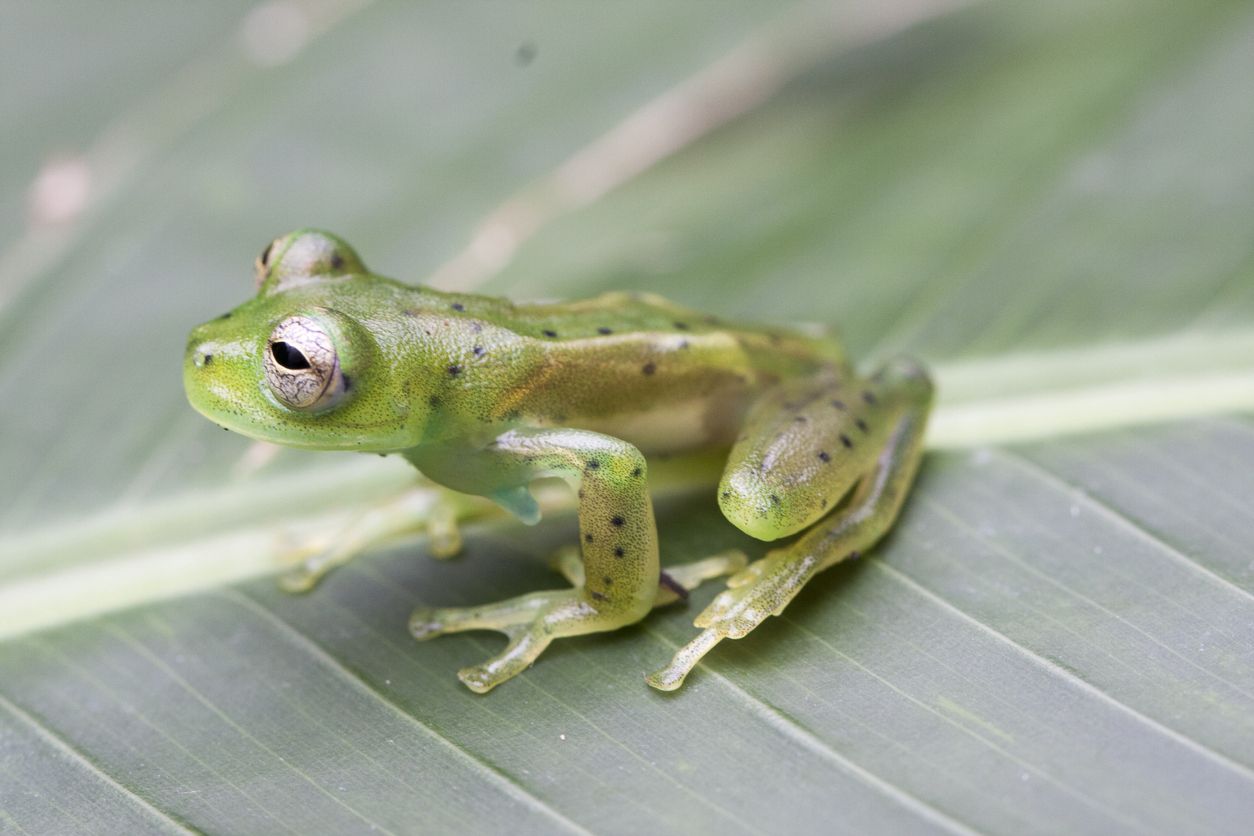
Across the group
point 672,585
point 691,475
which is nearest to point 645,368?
point 691,475

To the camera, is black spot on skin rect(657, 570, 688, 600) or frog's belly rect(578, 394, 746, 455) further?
frog's belly rect(578, 394, 746, 455)

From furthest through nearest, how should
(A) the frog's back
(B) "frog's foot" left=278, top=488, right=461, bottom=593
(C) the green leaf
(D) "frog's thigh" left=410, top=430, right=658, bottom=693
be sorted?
(B) "frog's foot" left=278, top=488, right=461, bottom=593
(A) the frog's back
(D) "frog's thigh" left=410, top=430, right=658, bottom=693
(C) the green leaf

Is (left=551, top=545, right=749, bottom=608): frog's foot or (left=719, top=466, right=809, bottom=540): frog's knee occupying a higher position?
(left=719, top=466, right=809, bottom=540): frog's knee

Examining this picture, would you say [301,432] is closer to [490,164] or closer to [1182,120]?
[490,164]

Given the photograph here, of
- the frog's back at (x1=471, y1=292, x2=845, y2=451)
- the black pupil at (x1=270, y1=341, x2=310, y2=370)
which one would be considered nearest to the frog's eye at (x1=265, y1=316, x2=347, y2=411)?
the black pupil at (x1=270, y1=341, x2=310, y2=370)

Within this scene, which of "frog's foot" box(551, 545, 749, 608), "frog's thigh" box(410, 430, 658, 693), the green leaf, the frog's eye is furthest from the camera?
"frog's foot" box(551, 545, 749, 608)

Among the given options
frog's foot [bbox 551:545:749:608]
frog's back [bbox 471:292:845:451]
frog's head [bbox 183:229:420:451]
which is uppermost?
frog's head [bbox 183:229:420:451]

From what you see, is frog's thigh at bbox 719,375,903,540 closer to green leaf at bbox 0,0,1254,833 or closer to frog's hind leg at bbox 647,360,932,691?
frog's hind leg at bbox 647,360,932,691
